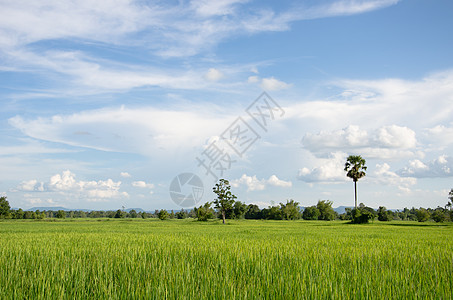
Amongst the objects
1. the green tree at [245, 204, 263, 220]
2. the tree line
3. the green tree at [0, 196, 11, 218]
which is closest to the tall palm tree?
the tree line

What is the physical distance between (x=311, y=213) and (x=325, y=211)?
4.36 m

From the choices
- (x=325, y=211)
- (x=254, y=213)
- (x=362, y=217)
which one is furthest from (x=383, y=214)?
(x=254, y=213)

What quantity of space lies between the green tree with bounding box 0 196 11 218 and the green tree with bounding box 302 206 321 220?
91.1 m

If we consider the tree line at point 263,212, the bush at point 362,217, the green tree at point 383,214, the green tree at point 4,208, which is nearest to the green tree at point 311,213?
the tree line at point 263,212

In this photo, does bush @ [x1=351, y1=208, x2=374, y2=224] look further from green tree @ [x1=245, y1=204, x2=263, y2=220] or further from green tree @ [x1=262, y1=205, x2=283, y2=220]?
green tree @ [x1=245, y1=204, x2=263, y2=220]

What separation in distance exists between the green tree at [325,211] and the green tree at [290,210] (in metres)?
7.32

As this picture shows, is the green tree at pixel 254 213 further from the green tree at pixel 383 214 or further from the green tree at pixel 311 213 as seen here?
the green tree at pixel 383 214

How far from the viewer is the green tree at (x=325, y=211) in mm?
98375

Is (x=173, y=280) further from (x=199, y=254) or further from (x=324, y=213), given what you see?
(x=324, y=213)

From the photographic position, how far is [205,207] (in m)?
72.1

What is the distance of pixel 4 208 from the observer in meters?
93.8

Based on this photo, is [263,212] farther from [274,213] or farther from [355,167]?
[355,167]

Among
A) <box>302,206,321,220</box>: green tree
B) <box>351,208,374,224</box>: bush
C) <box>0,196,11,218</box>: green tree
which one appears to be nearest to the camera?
<box>351,208,374,224</box>: bush

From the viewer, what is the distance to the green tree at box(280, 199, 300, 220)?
96125 mm
